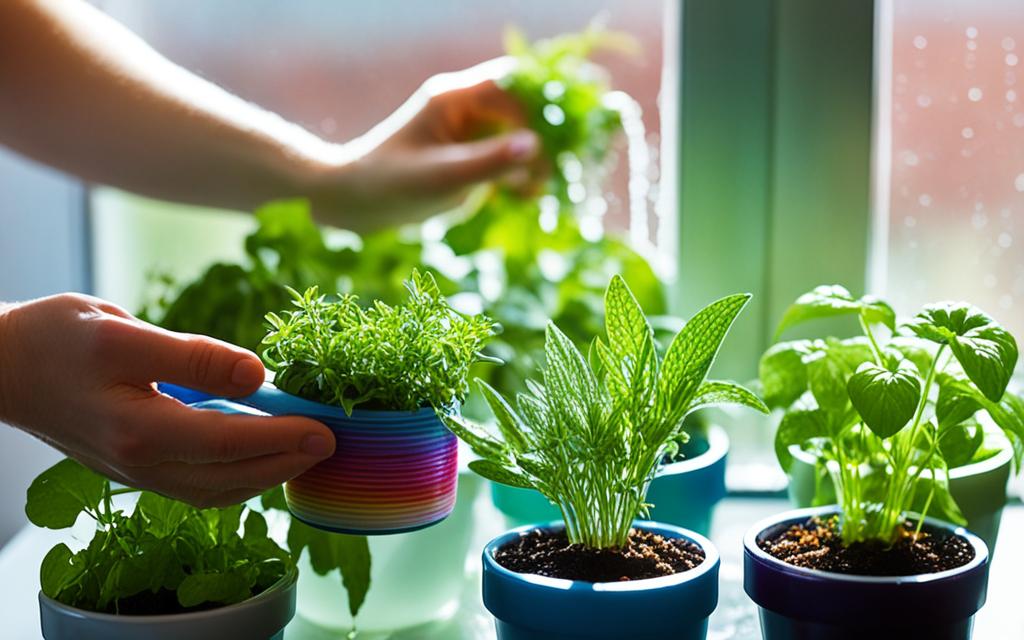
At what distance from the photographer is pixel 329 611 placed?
2.87 ft

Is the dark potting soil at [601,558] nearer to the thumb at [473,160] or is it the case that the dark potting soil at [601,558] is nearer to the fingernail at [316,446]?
the fingernail at [316,446]

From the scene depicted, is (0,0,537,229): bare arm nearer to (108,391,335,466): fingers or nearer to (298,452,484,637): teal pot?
(298,452,484,637): teal pot

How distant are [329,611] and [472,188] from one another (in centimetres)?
57

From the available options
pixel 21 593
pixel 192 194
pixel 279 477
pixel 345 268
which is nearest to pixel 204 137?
pixel 192 194

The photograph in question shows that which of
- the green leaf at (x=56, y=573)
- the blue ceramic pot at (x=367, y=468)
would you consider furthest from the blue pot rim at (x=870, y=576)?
the green leaf at (x=56, y=573)

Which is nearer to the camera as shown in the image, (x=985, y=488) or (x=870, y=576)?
(x=870, y=576)

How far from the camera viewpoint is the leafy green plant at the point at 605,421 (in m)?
0.68

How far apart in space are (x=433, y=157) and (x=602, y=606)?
715 mm

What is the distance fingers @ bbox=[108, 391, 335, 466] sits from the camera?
0.60m

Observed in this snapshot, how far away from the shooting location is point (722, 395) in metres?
0.70

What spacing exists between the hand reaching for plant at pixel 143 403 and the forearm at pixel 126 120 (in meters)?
0.52

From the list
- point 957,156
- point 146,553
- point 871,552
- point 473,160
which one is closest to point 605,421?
point 871,552

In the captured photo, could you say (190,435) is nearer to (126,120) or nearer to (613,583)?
(613,583)

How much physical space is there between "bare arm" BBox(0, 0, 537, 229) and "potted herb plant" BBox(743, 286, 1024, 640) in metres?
0.57
